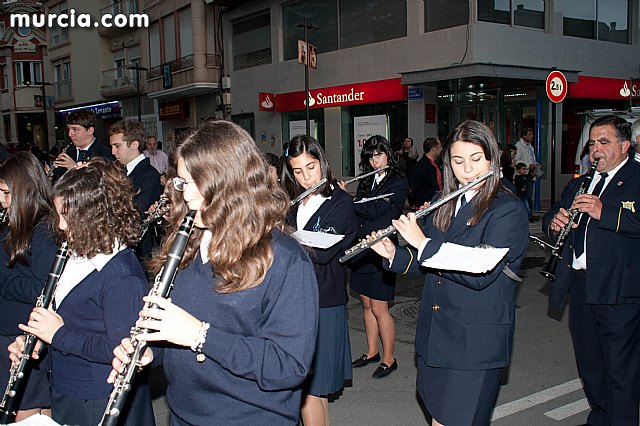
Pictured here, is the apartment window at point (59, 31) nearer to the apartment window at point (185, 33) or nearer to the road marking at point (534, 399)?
the apartment window at point (185, 33)

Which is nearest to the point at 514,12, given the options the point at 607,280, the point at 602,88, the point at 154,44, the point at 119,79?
the point at 602,88

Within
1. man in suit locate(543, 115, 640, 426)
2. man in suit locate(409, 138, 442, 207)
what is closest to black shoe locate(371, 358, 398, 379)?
man in suit locate(543, 115, 640, 426)

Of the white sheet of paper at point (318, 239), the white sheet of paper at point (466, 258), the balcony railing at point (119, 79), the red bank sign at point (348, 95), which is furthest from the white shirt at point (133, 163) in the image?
the balcony railing at point (119, 79)

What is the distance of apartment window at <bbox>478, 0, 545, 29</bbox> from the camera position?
14.7 metres

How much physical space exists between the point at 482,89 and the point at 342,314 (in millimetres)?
13545

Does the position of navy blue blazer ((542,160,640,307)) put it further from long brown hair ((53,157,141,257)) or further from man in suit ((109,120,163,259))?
man in suit ((109,120,163,259))

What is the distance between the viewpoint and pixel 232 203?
1961 millimetres

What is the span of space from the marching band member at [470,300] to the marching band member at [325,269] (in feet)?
2.58

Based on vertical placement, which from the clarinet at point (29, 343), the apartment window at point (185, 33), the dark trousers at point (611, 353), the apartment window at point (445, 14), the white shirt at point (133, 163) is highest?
the apartment window at point (185, 33)

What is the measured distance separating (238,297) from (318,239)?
1610mm

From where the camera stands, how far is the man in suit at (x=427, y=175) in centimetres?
917

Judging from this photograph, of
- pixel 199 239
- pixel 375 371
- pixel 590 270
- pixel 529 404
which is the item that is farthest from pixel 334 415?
pixel 199 239

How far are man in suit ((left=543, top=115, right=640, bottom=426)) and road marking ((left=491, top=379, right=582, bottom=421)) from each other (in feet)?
2.10

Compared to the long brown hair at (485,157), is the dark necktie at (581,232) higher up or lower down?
lower down
